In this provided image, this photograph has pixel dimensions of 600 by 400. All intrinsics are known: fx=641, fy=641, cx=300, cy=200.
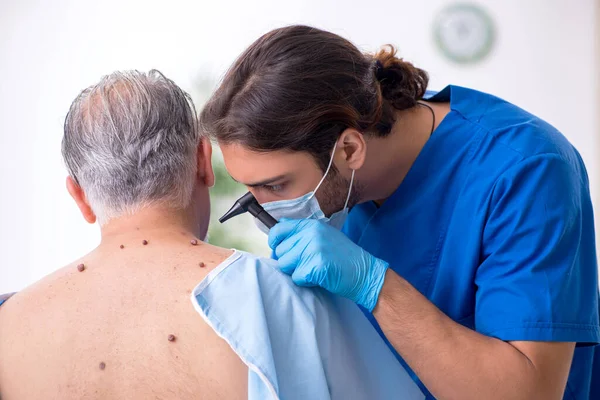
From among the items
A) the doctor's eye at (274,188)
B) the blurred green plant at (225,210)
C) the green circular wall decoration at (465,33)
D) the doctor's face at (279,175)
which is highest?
the green circular wall decoration at (465,33)

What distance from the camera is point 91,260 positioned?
1.11 meters

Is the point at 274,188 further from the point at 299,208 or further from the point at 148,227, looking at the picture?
the point at 148,227

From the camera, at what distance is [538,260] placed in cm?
117

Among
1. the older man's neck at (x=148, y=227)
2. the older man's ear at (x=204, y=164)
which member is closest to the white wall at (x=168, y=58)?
the older man's ear at (x=204, y=164)

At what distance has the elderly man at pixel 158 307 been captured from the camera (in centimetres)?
98

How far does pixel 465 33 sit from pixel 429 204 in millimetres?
1587

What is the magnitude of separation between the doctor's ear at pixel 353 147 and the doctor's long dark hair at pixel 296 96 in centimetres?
1

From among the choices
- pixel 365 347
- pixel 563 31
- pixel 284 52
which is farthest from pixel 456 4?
pixel 365 347

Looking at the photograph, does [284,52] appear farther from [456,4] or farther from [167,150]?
[456,4]

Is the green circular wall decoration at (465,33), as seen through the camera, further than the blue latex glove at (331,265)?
Yes

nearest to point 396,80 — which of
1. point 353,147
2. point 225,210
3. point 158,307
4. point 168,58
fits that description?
point 353,147

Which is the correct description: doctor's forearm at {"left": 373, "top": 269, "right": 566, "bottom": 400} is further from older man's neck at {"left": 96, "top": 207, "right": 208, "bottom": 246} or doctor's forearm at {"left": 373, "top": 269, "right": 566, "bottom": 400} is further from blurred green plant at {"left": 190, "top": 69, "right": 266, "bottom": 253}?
blurred green plant at {"left": 190, "top": 69, "right": 266, "bottom": 253}

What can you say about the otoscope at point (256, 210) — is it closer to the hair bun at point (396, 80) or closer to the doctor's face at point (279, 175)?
the doctor's face at point (279, 175)

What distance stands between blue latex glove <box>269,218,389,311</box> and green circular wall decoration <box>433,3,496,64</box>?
1800 mm
